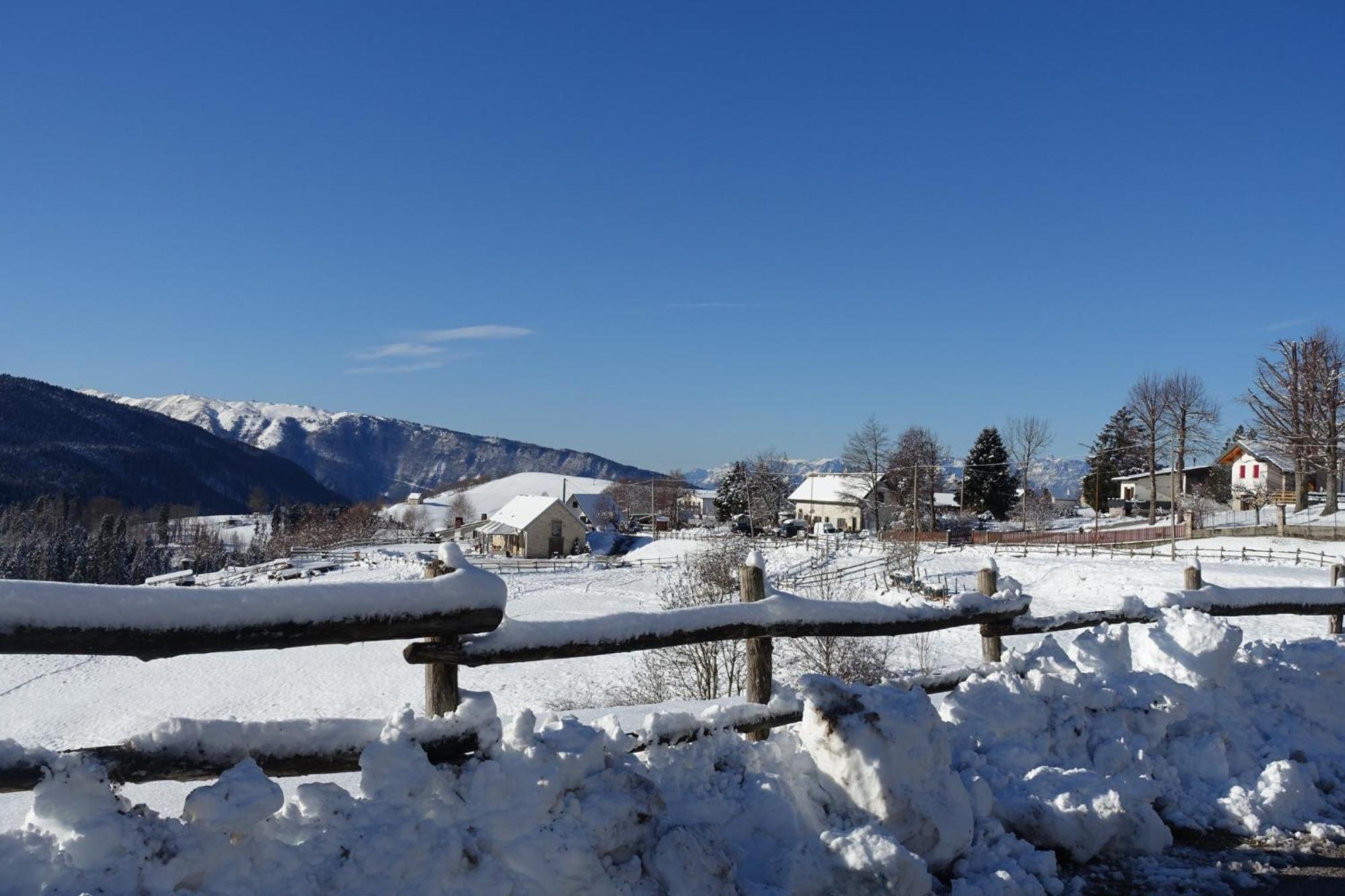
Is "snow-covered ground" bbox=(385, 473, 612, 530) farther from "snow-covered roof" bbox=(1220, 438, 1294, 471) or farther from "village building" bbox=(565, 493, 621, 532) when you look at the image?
"snow-covered roof" bbox=(1220, 438, 1294, 471)

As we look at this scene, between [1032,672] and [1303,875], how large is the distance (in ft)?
5.83

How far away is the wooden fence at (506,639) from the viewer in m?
3.17

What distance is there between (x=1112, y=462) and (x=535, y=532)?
50.4m

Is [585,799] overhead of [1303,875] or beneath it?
overhead

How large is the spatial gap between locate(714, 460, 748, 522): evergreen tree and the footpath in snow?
253ft

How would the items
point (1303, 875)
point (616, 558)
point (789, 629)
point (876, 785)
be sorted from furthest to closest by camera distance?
point (616, 558)
point (789, 629)
point (1303, 875)
point (876, 785)

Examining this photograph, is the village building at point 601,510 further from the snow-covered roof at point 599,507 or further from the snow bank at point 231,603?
the snow bank at point 231,603

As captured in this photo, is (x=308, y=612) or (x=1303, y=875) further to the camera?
(x=1303, y=875)

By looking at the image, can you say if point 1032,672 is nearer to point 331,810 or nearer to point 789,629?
point 789,629

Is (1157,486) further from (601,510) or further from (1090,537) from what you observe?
(601,510)

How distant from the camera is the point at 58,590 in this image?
3.12 m

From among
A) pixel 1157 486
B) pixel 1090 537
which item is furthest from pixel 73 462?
pixel 1090 537

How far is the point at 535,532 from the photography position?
7800 cm

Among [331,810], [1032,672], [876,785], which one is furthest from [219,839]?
[1032,672]
